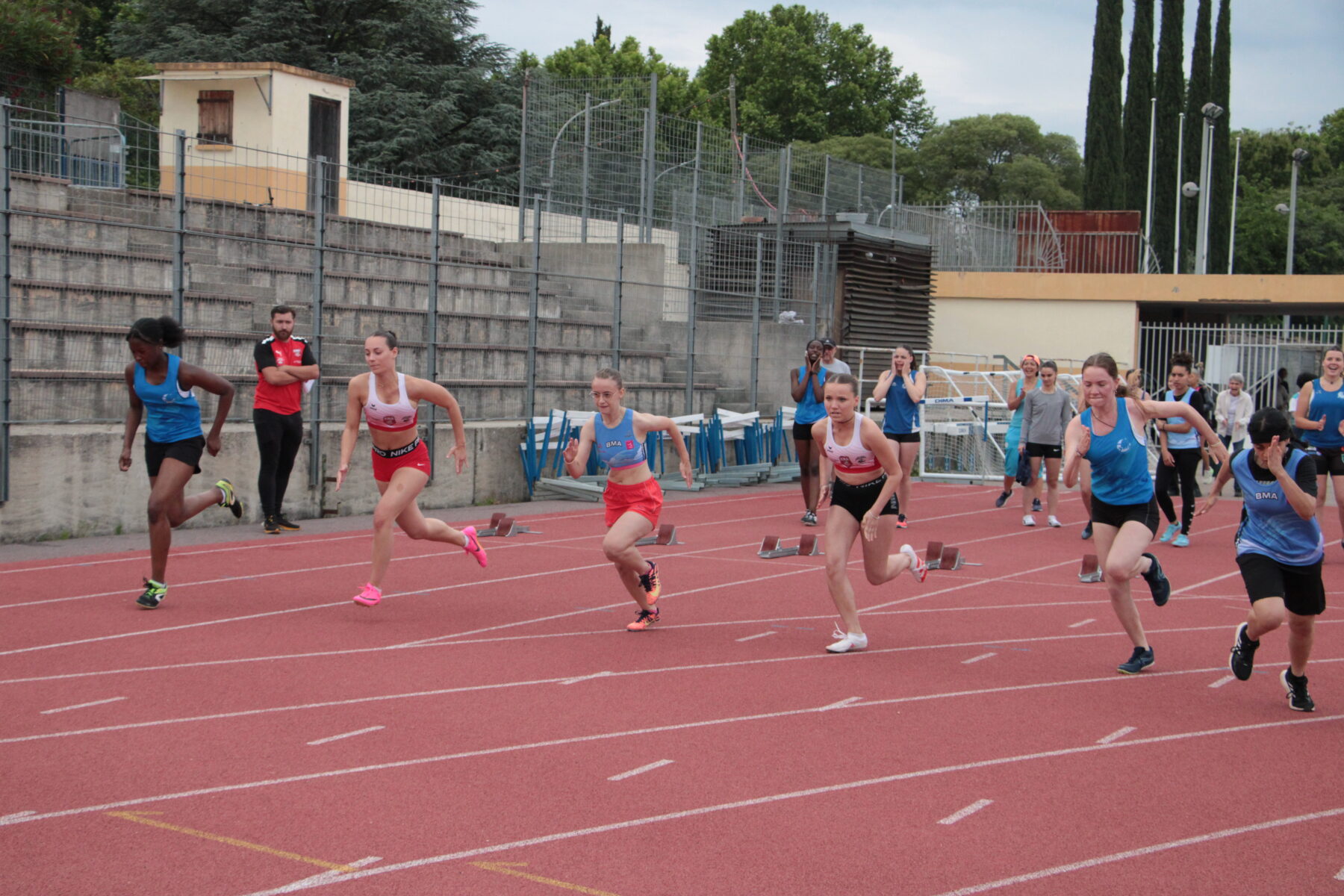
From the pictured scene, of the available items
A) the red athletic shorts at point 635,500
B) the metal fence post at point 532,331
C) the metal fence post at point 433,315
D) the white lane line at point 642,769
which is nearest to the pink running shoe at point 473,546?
the red athletic shorts at point 635,500

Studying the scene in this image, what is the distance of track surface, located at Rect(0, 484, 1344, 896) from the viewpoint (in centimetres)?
445

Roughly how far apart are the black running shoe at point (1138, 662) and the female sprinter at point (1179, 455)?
16.6 ft

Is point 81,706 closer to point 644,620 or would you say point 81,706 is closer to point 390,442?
point 390,442

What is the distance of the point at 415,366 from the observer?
1585cm

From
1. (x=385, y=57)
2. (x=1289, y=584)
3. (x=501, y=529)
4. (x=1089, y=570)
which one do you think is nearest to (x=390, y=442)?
(x=501, y=529)

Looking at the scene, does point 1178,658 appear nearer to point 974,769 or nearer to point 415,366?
point 974,769

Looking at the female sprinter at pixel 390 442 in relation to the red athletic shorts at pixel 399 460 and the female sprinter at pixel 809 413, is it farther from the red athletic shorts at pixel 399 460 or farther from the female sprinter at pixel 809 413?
the female sprinter at pixel 809 413

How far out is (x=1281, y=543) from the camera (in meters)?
6.56

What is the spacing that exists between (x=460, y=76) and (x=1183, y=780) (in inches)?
1524

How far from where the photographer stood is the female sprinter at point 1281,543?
6457 millimetres

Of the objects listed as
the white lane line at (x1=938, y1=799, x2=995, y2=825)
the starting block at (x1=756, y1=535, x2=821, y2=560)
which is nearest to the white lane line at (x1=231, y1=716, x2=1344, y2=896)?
the white lane line at (x1=938, y1=799, x2=995, y2=825)

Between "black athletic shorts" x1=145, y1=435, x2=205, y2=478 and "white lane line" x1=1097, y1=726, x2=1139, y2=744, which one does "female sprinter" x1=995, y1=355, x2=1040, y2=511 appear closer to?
"white lane line" x1=1097, y1=726, x2=1139, y2=744

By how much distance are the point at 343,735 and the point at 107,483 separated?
7.02m

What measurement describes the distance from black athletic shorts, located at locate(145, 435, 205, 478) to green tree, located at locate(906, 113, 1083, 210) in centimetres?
6475
